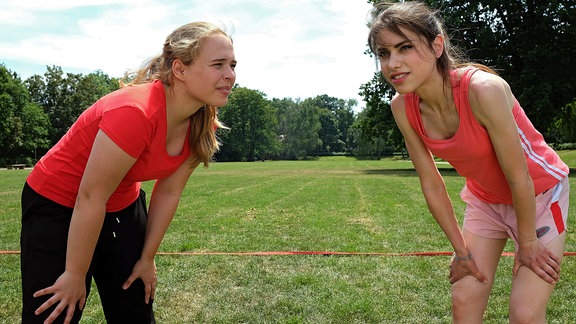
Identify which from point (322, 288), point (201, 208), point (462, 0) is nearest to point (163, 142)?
point (322, 288)

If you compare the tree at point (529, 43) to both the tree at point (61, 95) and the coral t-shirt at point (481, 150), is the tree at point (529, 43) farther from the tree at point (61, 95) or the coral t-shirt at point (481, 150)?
the tree at point (61, 95)

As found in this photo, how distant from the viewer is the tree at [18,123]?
188ft

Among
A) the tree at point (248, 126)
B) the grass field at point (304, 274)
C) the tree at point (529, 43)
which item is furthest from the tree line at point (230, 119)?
the grass field at point (304, 274)

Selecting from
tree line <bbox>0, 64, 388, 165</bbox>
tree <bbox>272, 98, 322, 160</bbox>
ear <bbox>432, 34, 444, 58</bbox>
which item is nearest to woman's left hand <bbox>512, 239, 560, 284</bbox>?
ear <bbox>432, 34, 444, 58</bbox>

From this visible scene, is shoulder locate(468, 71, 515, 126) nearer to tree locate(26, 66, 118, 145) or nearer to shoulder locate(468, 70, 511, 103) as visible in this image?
shoulder locate(468, 70, 511, 103)

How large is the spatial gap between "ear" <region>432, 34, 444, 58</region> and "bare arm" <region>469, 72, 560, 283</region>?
23 centimetres

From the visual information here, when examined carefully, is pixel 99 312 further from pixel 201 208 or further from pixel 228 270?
pixel 201 208

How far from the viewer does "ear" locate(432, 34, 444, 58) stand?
2.69 metres

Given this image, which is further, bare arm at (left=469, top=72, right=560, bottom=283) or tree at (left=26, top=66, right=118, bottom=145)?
tree at (left=26, top=66, right=118, bottom=145)

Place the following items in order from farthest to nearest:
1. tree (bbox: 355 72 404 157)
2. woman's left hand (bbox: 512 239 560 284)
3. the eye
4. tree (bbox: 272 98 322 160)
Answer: tree (bbox: 272 98 322 160), tree (bbox: 355 72 404 157), the eye, woman's left hand (bbox: 512 239 560 284)

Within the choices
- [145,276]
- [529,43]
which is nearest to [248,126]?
[529,43]

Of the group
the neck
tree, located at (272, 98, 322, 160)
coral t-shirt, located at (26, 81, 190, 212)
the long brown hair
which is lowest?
tree, located at (272, 98, 322, 160)

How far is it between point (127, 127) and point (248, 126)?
88583 millimetres

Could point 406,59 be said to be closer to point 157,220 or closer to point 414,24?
point 414,24
